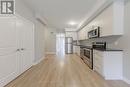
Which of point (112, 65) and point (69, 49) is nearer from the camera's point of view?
point (112, 65)

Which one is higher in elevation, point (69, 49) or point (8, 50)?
point (8, 50)

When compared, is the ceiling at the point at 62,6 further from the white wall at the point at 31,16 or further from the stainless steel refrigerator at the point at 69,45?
the stainless steel refrigerator at the point at 69,45

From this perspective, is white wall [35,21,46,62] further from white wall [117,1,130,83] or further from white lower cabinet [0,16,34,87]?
white wall [117,1,130,83]

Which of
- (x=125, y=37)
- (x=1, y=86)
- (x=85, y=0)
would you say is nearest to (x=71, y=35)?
(x=85, y=0)

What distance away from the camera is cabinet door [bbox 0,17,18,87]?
3533mm

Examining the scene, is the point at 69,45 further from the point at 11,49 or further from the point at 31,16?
the point at 11,49

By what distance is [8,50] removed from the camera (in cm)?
382

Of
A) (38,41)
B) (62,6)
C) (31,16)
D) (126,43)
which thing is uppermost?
(62,6)

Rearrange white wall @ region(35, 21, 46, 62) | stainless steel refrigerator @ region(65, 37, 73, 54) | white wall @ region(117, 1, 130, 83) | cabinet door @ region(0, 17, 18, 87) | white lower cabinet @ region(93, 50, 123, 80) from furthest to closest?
stainless steel refrigerator @ region(65, 37, 73, 54)
white wall @ region(35, 21, 46, 62)
white lower cabinet @ region(93, 50, 123, 80)
white wall @ region(117, 1, 130, 83)
cabinet door @ region(0, 17, 18, 87)

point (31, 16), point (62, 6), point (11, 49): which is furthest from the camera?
point (31, 16)

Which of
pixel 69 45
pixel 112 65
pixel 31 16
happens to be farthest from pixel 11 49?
pixel 69 45

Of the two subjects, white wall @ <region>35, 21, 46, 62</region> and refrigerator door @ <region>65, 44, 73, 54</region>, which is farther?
refrigerator door @ <region>65, 44, 73, 54</region>

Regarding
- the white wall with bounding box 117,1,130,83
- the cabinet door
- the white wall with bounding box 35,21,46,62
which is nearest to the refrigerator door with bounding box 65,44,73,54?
the white wall with bounding box 35,21,46,62

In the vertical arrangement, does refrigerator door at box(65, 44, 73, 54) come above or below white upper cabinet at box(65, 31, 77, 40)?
below
